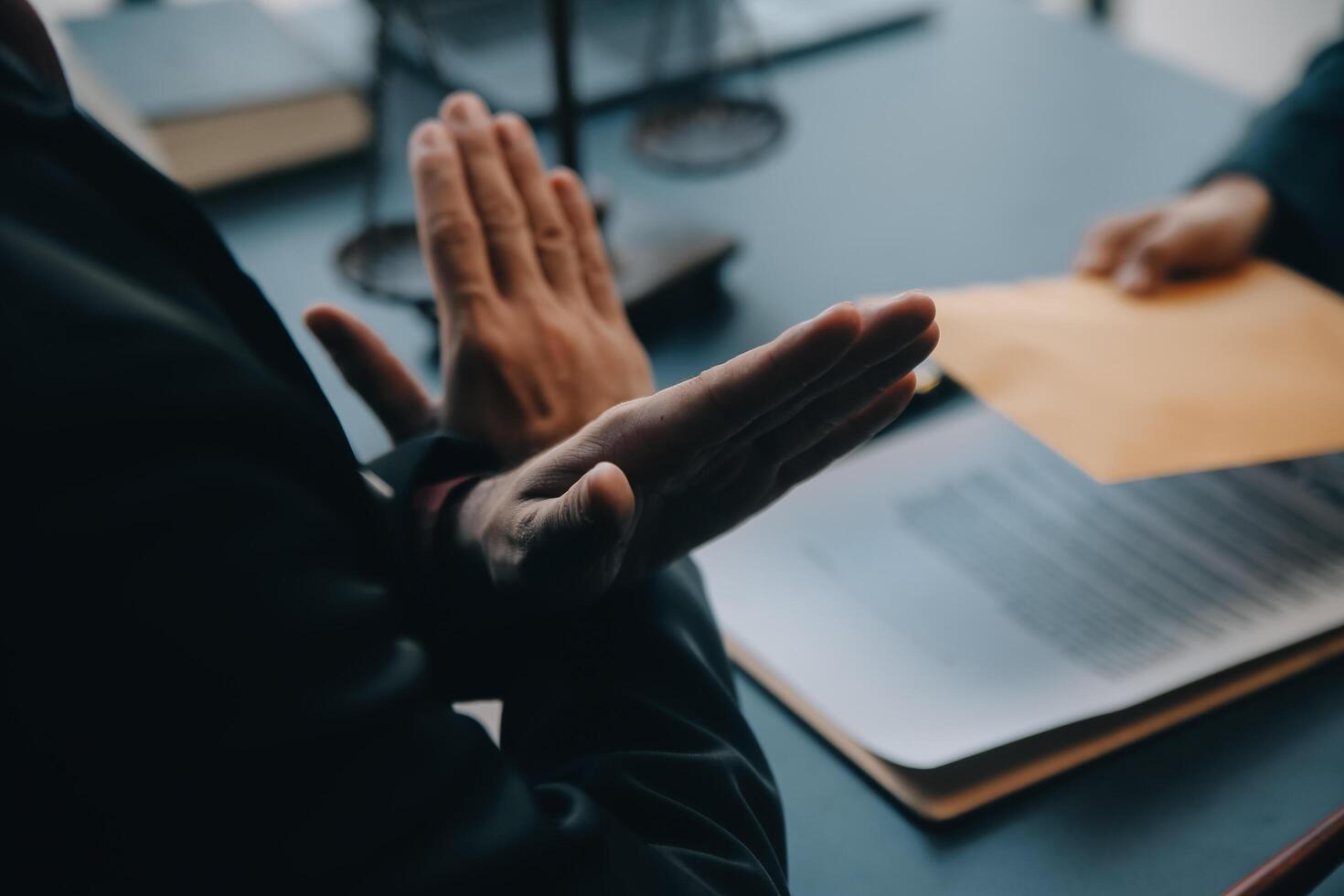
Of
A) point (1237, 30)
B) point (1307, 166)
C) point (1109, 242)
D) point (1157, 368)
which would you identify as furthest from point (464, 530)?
point (1237, 30)

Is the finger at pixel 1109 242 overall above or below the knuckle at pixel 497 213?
below

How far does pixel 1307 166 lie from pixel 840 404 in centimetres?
58

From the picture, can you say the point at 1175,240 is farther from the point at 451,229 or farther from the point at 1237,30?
the point at 1237,30

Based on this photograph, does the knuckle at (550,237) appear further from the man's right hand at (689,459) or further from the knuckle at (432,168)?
the man's right hand at (689,459)

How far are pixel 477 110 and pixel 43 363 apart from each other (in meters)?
0.41

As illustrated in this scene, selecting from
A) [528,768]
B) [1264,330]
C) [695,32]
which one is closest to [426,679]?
[528,768]

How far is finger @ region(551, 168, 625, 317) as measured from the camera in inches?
24.7

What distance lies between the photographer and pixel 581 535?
38cm

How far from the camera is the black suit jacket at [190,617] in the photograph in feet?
0.90

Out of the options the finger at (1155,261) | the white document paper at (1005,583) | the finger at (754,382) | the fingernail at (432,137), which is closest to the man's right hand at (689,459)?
the finger at (754,382)

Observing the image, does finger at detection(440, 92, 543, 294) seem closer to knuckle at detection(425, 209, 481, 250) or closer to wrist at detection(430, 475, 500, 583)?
knuckle at detection(425, 209, 481, 250)

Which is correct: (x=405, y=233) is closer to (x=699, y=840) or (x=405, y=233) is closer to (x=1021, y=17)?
(x=699, y=840)

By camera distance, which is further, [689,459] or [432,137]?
[432,137]

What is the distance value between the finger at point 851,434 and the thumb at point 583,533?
102mm
